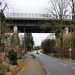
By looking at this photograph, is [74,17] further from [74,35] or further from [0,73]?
[0,73]

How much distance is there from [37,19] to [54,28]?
649cm

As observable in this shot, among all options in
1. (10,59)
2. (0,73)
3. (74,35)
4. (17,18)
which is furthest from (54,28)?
(0,73)

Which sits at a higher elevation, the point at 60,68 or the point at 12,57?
the point at 12,57

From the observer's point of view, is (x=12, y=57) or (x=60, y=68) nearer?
(x=60, y=68)

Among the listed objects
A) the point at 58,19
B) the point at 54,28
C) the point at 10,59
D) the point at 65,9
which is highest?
the point at 65,9

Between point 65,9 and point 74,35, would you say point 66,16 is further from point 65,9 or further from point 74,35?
point 74,35

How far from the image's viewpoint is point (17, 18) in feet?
121

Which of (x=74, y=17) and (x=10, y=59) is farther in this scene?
(x=74, y=17)

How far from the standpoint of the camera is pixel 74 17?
2811 centimetres

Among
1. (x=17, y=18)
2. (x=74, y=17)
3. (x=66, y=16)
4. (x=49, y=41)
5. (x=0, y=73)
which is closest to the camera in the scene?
(x=0, y=73)

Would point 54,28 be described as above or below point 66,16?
below

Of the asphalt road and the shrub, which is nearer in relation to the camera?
the asphalt road

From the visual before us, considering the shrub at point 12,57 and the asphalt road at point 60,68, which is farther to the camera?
the shrub at point 12,57

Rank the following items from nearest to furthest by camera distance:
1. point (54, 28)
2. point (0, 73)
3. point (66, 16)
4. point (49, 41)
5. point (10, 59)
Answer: point (0, 73), point (10, 59), point (66, 16), point (54, 28), point (49, 41)
